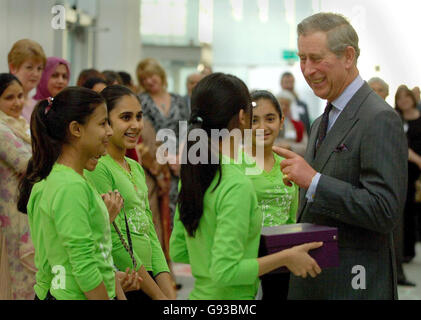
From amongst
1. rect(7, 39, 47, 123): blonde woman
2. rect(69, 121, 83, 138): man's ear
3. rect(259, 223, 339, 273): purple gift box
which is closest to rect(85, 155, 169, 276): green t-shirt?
rect(69, 121, 83, 138): man's ear

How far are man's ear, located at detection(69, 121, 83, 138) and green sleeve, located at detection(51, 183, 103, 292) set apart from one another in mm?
255

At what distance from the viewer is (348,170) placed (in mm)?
2342

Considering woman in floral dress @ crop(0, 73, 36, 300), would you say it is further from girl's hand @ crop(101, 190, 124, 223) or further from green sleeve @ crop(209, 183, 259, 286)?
green sleeve @ crop(209, 183, 259, 286)

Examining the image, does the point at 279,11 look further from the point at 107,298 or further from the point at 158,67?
the point at 107,298

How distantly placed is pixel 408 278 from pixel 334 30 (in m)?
4.80

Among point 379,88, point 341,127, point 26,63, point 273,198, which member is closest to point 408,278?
point 379,88

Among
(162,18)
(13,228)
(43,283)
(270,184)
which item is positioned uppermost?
(162,18)

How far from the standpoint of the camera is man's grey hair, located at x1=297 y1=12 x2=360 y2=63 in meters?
2.43

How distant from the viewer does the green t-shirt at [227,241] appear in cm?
198

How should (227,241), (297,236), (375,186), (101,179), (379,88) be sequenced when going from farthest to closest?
(379,88), (101,179), (375,186), (297,236), (227,241)

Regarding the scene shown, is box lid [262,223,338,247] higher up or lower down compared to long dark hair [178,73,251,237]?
lower down

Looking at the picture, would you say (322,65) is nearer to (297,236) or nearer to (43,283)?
(297,236)

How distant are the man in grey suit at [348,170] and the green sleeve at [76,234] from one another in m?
0.69

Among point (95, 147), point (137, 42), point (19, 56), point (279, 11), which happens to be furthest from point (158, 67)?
point (279, 11)
